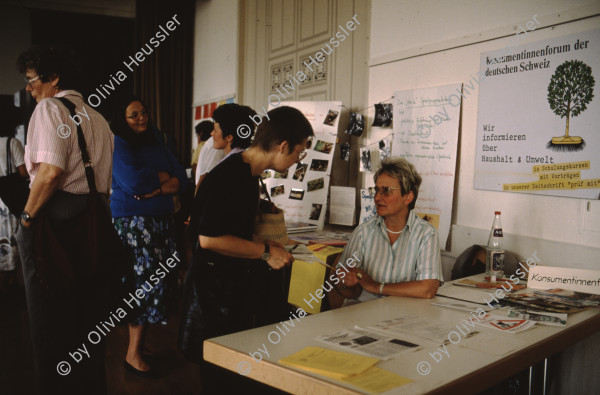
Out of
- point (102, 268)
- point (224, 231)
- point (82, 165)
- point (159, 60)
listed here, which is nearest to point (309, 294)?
point (224, 231)

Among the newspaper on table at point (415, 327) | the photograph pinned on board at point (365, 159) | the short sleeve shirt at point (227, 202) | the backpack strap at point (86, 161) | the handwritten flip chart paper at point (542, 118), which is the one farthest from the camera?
the photograph pinned on board at point (365, 159)

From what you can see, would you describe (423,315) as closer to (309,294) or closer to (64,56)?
(309,294)

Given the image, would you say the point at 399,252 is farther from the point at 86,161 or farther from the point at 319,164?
the point at 319,164

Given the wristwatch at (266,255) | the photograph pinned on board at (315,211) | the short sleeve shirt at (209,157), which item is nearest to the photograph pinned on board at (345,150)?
the photograph pinned on board at (315,211)

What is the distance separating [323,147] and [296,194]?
0.43 m

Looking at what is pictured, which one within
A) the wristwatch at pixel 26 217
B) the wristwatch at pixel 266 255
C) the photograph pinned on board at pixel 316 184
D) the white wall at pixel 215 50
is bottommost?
the wristwatch at pixel 266 255

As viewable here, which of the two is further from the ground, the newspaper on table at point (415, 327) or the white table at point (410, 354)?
the newspaper on table at point (415, 327)

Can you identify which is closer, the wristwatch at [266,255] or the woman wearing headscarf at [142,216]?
the wristwatch at [266,255]

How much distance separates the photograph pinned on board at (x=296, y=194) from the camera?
3.59m

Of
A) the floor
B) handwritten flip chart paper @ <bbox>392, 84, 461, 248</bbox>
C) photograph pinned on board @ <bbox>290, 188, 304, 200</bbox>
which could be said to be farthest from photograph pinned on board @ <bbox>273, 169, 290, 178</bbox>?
the floor

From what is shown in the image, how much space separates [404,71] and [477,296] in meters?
1.71

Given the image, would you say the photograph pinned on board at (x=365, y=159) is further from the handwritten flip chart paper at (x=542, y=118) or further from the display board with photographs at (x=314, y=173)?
the handwritten flip chart paper at (x=542, y=118)

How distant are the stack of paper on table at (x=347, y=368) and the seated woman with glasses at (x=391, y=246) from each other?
0.77 meters

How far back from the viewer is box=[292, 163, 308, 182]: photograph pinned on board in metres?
3.58
